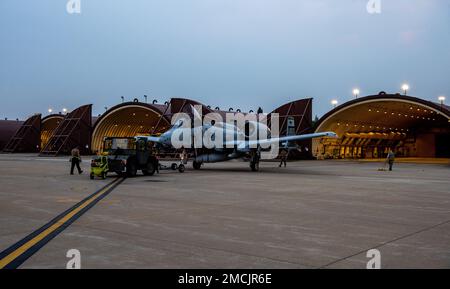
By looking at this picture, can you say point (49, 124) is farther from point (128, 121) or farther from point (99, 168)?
point (99, 168)

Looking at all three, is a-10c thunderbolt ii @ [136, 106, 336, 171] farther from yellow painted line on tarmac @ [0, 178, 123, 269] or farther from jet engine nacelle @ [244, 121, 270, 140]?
yellow painted line on tarmac @ [0, 178, 123, 269]

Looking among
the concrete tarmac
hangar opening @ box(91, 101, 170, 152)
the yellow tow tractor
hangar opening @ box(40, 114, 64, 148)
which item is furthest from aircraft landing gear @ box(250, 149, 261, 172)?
hangar opening @ box(40, 114, 64, 148)

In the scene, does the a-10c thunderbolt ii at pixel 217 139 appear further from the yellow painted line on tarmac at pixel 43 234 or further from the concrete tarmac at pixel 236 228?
the yellow painted line on tarmac at pixel 43 234

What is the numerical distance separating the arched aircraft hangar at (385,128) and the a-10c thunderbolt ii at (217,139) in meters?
20.1

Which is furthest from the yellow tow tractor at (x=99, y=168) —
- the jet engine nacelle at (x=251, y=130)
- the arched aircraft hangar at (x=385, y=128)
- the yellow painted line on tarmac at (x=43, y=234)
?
the arched aircraft hangar at (x=385, y=128)

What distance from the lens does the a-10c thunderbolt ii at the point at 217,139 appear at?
90.0 feet

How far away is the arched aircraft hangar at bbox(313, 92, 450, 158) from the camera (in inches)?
1824

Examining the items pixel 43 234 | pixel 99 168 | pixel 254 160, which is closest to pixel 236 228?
pixel 43 234

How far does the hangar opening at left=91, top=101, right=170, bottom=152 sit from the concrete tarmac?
1632 inches
